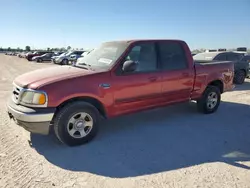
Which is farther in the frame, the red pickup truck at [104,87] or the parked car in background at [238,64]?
the parked car in background at [238,64]

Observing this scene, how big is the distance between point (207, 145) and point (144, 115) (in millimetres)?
2039

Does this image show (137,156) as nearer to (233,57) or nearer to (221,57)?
(221,57)

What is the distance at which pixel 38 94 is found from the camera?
11.8 ft

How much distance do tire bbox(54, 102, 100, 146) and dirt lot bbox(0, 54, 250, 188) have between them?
16 cm

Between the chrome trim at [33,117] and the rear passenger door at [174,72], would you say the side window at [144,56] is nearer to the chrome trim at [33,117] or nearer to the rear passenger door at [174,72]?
the rear passenger door at [174,72]

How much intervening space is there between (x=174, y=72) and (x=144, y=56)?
2.65 feet

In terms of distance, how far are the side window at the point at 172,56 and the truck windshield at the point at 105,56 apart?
93 cm

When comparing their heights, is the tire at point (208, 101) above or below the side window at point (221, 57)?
below

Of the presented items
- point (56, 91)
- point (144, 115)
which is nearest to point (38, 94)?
point (56, 91)

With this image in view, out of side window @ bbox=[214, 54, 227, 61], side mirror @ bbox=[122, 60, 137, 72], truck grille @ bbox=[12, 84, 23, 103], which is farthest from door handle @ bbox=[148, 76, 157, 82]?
side window @ bbox=[214, 54, 227, 61]

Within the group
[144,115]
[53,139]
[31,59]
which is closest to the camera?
[53,139]

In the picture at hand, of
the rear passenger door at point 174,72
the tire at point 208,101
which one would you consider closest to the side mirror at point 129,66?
the rear passenger door at point 174,72

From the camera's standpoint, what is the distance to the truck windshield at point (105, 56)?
14.6ft

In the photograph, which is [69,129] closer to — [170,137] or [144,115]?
[170,137]
